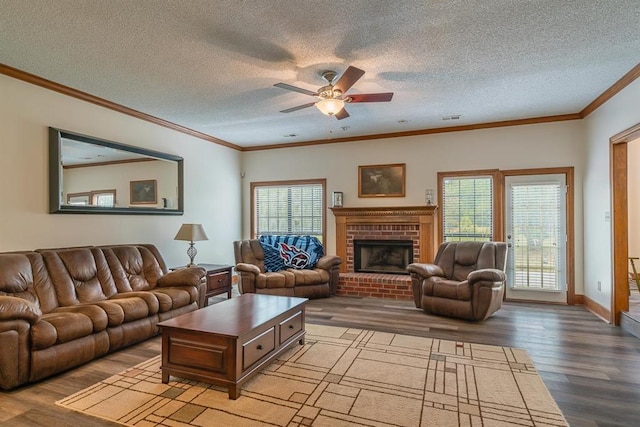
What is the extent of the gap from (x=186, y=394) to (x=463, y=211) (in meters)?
4.83

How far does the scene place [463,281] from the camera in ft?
15.5

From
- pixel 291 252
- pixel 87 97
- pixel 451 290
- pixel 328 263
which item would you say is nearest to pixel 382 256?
pixel 328 263

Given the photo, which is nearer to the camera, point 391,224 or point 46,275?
point 46,275

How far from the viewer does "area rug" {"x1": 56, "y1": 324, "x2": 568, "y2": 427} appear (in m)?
2.23

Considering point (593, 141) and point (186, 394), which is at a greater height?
point (593, 141)

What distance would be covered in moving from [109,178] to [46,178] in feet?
2.38

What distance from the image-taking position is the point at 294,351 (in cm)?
333

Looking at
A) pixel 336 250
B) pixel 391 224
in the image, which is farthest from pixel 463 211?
pixel 336 250

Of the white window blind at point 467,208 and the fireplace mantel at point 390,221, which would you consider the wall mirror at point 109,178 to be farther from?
the white window blind at point 467,208

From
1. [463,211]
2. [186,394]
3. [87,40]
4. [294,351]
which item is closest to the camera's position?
[186,394]

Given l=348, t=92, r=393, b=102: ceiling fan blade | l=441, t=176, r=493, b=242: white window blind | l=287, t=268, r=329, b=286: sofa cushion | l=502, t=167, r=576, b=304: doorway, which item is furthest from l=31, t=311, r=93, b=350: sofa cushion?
l=502, t=167, r=576, b=304: doorway

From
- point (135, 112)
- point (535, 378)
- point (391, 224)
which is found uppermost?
point (135, 112)

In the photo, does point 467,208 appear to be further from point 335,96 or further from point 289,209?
point 335,96

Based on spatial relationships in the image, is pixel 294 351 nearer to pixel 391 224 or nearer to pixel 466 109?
pixel 391 224
